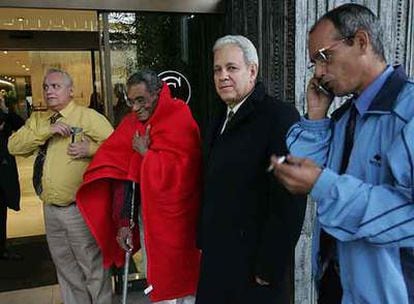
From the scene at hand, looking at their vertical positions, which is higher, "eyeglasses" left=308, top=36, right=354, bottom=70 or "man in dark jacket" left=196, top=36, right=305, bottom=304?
"eyeglasses" left=308, top=36, right=354, bottom=70

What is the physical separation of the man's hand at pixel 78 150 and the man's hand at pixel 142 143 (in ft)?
1.25

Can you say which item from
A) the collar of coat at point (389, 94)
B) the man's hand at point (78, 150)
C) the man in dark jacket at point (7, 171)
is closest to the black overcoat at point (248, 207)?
the collar of coat at point (389, 94)

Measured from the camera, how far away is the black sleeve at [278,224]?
6.09ft

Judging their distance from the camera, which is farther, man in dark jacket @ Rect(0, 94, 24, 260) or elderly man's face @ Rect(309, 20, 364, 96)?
man in dark jacket @ Rect(0, 94, 24, 260)

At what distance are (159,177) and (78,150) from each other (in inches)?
25.1

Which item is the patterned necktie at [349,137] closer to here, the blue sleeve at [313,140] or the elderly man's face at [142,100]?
the blue sleeve at [313,140]

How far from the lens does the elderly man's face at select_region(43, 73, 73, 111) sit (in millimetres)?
2785

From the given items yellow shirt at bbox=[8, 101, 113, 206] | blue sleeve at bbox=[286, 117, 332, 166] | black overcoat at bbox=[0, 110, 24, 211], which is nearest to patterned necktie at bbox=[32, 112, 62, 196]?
yellow shirt at bbox=[8, 101, 113, 206]

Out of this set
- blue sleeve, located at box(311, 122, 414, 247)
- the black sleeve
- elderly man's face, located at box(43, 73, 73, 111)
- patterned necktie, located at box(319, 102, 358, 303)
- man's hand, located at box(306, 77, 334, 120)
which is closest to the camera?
blue sleeve, located at box(311, 122, 414, 247)

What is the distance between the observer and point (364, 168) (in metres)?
1.19

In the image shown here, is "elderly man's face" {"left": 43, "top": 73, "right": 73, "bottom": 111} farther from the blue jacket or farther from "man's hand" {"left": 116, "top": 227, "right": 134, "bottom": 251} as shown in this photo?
the blue jacket

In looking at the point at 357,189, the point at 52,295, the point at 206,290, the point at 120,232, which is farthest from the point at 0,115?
the point at 357,189

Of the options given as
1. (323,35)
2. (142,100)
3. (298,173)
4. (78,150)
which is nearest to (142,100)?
(142,100)

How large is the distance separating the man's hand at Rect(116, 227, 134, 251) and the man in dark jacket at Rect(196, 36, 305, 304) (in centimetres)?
73
